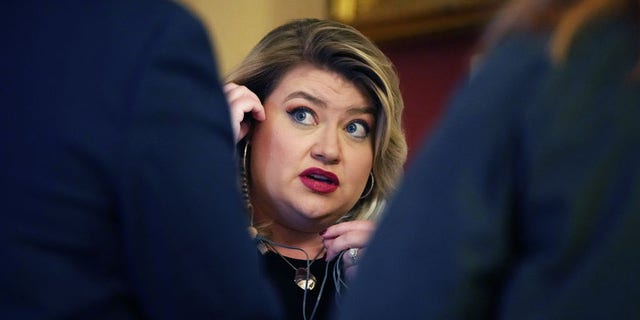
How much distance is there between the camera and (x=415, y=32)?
3348mm

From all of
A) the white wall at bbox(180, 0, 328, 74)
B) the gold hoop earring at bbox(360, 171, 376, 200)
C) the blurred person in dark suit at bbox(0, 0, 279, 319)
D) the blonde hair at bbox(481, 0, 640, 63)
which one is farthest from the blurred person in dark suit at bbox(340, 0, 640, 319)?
the white wall at bbox(180, 0, 328, 74)

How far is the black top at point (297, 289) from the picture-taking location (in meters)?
1.99

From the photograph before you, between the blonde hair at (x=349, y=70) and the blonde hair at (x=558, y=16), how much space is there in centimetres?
110

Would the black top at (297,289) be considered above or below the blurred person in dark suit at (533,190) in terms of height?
below

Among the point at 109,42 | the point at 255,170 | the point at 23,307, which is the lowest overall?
the point at 23,307

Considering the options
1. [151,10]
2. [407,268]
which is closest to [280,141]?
[151,10]

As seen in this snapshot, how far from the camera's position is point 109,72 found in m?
1.13

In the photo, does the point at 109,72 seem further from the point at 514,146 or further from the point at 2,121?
the point at 514,146

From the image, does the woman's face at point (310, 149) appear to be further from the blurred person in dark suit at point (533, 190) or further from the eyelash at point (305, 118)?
the blurred person in dark suit at point (533, 190)

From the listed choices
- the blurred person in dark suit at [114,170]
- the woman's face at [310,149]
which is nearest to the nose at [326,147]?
the woman's face at [310,149]

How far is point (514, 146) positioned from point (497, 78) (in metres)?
0.06

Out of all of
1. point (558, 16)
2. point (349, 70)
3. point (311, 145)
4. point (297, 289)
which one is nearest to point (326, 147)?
point (311, 145)

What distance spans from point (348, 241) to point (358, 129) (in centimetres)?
22

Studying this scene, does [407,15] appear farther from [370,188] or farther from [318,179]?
[318,179]
